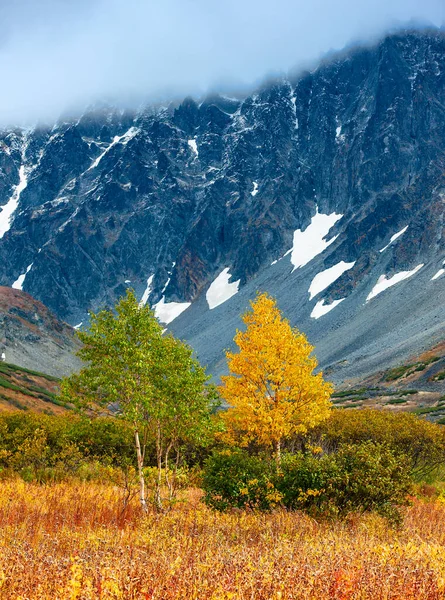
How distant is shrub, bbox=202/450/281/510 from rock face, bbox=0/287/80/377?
85.2m

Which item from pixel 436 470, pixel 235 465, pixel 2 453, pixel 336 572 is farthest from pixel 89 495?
pixel 436 470

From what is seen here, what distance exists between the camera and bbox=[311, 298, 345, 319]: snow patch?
13012 cm

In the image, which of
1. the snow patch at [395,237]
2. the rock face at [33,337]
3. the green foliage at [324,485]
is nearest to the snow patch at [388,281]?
the snow patch at [395,237]

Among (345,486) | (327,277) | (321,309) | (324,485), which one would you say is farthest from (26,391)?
(327,277)

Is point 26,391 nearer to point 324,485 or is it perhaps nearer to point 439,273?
point 324,485

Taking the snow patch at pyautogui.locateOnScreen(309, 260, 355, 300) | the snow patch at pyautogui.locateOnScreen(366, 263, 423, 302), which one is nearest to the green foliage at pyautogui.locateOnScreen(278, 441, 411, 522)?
the snow patch at pyautogui.locateOnScreen(366, 263, 423, 302)

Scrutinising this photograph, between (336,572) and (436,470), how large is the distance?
20306mm

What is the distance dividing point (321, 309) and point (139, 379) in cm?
12411

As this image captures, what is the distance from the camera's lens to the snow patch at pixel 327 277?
146m

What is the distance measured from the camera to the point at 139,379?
12125mm

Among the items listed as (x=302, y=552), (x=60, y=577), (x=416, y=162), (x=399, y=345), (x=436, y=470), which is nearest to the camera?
(x=60, y=577)

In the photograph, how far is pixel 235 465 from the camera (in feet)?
40.2

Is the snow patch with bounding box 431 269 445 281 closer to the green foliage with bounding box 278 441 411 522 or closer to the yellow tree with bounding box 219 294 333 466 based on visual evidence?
the yellow tree with bounding box 219 294 333 466

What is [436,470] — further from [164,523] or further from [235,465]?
[164,523]
